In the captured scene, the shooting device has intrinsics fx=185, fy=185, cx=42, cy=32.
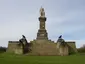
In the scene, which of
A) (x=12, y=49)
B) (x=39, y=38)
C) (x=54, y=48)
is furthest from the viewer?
(x=39, y=38)

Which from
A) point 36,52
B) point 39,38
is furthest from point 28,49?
point 39,38

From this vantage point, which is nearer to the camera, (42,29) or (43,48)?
(43,48)

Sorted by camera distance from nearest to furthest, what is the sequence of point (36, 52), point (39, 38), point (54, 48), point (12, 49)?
1. point (36, 52)
2. point (54, 48)
3. point (12, 49)
4. point (39, 38)

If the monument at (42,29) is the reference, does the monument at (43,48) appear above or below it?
below

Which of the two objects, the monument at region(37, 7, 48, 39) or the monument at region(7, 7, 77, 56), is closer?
the monument at region(7, 7, 77, 56)

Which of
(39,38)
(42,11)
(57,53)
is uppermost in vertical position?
(42,11)

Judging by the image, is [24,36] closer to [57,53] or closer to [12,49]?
[12,49]

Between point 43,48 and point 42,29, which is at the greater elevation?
point 42,29

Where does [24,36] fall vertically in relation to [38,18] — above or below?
below

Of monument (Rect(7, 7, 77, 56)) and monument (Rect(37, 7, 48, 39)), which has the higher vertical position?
monument (Rect(37, 7, 48, 39))

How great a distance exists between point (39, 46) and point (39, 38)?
364 inches

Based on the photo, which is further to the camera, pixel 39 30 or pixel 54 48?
pixel 39 30

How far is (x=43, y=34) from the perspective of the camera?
5228 centimetres

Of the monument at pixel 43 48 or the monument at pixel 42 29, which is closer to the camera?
the monument at pixel 43 48
